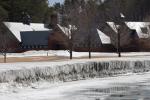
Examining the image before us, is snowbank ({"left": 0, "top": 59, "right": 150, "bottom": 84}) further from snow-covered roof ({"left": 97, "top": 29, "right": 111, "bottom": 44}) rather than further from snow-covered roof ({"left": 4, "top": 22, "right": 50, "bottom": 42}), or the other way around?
snow-covered roof ({"left": 4, "top": 22, "right": 50, "bottom": 42})

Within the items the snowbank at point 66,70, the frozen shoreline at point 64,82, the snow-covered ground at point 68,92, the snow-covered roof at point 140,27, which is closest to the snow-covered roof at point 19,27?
the snow-covered roof at point 140,27

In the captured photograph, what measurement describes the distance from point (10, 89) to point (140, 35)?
71.4 m

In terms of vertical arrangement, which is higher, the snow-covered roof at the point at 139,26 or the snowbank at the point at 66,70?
the snow-covered roof at the point at 139,26

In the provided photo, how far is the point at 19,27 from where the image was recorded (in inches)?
3856

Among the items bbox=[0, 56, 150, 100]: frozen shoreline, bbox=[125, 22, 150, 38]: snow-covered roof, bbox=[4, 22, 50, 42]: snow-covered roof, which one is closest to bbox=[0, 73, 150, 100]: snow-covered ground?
bbox=[0, 56, 150, 100]: frozen shoreline

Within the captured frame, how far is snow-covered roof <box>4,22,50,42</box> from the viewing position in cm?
9431

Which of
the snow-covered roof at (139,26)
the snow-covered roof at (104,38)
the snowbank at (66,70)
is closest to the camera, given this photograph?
the snowbank at (66,70)

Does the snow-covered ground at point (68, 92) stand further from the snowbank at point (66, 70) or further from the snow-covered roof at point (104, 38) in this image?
the snow-covered roof at point (104, 38)

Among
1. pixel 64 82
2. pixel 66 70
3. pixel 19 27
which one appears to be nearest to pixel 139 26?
pixel 19 27

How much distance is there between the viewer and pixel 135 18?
145500 mm


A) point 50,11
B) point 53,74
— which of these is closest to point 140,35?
point 50,11

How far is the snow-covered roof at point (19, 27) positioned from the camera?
9431 cm

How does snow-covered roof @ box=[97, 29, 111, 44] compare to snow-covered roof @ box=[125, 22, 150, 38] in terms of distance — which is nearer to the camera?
snow-covered roof @ box=[125, 22, 150, 38]

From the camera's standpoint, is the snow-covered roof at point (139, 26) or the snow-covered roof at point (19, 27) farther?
the snow-covered roof at point (19, 27)
